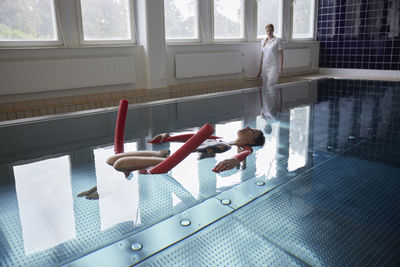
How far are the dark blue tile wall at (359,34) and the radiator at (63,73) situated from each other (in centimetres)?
568

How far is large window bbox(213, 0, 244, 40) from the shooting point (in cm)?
673

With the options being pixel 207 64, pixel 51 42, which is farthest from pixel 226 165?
pixel 207 64

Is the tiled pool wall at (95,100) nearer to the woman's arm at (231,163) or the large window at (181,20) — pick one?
the large window at (181,20)

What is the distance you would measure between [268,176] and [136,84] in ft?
14.0

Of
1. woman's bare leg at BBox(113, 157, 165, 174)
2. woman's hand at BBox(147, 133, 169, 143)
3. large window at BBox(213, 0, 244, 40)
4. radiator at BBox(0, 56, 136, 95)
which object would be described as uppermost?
large window at BBox(213, 0, 244, 40)

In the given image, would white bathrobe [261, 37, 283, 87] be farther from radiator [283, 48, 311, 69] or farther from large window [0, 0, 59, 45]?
large window [0, 0, 59, 45]

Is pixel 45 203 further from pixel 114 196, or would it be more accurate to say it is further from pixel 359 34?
pixel 359 34

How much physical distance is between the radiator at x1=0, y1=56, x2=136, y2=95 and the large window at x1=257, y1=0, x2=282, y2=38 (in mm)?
3487

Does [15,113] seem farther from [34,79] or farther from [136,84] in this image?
[136,84]

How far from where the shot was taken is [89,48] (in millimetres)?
5000

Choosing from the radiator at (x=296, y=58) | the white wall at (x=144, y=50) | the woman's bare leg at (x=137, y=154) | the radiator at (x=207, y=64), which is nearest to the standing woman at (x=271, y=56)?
the white wall at (x=144, y=50)

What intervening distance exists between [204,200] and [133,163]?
591 mm

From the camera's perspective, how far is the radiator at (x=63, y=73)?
435cm

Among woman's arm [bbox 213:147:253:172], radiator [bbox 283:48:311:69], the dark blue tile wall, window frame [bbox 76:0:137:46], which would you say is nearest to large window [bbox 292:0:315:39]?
the dark blue tile wall
